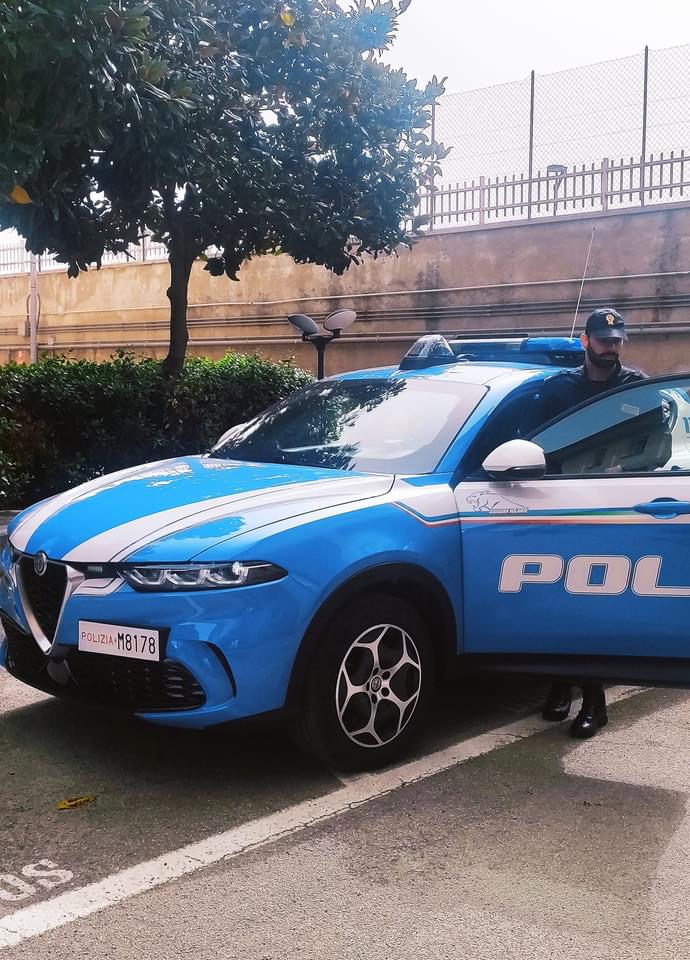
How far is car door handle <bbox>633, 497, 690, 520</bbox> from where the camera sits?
4.11 m

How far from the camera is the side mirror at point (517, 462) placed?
4141 mm

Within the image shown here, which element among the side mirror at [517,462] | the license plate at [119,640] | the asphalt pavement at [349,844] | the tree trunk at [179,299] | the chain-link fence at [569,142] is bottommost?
the asphalt pavement at [349,844]

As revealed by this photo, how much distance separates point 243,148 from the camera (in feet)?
34.6

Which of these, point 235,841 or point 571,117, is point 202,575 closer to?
point 235,841

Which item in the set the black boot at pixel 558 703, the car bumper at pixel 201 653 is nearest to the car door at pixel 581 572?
the black boot at pixel 558 703

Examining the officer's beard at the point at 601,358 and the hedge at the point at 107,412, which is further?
the hedge at the point at 107,412

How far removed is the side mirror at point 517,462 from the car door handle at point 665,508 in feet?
1.34

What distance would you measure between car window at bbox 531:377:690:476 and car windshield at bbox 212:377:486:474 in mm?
424

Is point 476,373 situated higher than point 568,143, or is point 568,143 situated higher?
point 568,143

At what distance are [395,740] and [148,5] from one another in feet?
19.2

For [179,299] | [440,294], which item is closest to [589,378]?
[179,299]

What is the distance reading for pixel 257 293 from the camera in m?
19.5

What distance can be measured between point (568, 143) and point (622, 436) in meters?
13.0

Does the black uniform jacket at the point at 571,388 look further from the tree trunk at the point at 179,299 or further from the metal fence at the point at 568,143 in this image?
the metal fence at the point at 568,143
